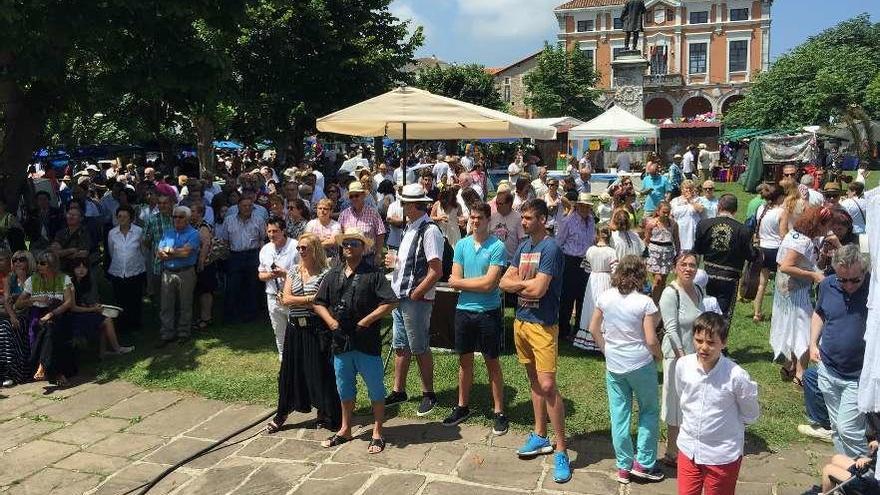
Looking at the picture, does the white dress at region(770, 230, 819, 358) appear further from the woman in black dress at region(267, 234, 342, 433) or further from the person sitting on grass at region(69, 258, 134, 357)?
the person sitting on grass at region(69, 258, 134, 357)

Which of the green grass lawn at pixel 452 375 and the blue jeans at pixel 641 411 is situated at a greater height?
the blue jeans at pixel 641 411

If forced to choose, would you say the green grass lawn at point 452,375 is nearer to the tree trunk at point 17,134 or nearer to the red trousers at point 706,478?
the red trousers at point 706,478

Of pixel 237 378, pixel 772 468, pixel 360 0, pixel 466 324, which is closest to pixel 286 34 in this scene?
pixel 360 0

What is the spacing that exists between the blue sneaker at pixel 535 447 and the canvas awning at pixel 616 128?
39.6ft

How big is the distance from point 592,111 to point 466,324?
153 feet

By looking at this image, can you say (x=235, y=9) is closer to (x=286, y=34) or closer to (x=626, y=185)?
(x=626, y=185)

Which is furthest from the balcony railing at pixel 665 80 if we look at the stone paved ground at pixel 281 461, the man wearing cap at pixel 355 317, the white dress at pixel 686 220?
the man wearing cap at pixel 355 317

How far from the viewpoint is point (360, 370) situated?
5.41 m

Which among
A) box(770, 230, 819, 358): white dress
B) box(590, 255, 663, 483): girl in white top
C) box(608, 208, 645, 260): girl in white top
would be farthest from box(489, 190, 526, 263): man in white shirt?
box(590, 255, 663, 483): girl in white top

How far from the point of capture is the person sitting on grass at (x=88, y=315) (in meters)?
7.62

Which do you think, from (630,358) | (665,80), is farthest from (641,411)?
(665,80)

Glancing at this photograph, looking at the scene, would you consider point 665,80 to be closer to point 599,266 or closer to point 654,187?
point 654,187

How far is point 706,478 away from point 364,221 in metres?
4.88

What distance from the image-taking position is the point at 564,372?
268 inches
